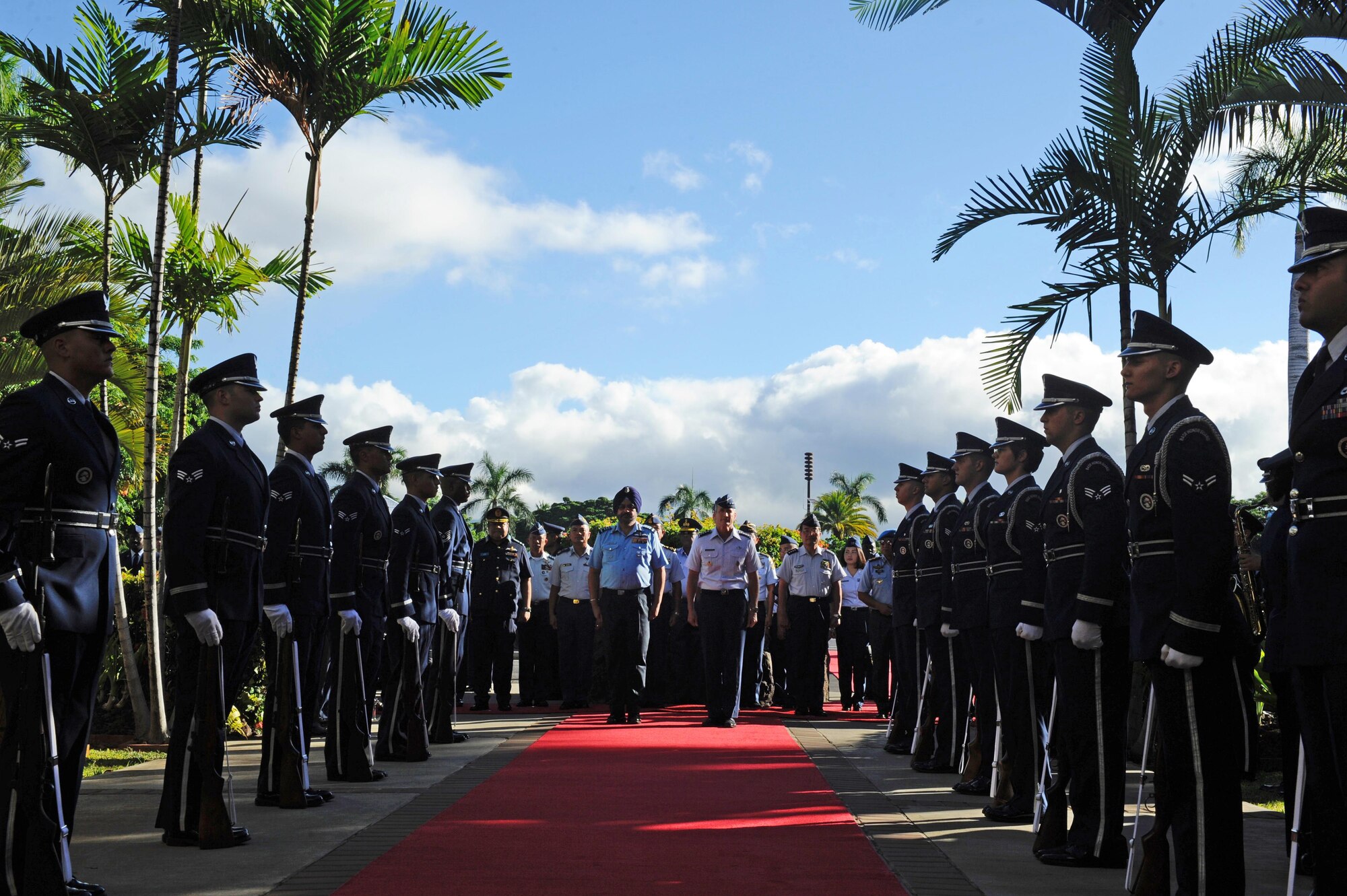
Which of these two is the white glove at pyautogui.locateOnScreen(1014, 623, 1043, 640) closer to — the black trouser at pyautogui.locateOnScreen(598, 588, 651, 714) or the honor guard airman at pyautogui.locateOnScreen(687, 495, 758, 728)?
the honor guard airman at pyautogui.locateOnScreen(687, 495, 758, 728)

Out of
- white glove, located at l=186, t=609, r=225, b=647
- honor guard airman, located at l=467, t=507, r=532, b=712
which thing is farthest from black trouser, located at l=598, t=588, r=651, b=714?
white glove, located at l=186, t=609, r=225, b=647

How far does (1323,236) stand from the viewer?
13.3 feet

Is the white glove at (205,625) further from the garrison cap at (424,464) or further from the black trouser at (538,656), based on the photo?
the black trouser at (538,656)

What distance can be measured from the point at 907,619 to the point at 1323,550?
6.51 meters

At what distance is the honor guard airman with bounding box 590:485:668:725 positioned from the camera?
40.2 feet

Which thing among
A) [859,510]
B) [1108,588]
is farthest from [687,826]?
[859,510]

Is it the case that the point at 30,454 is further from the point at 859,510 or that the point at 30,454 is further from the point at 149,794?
the point at 859,510

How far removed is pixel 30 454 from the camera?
468cm

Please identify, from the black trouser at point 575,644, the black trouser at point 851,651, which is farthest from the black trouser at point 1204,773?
the black trouser at point 575,644

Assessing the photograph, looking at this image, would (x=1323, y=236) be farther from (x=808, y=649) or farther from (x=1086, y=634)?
(x=808, y=649)

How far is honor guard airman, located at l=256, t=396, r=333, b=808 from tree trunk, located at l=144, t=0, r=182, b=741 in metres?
3.33

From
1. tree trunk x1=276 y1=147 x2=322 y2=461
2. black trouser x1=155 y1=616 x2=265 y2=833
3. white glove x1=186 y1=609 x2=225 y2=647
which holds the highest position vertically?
tree trunk x1=276 y1=147 x2=322 y2=461

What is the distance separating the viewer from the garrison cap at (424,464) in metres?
9.50

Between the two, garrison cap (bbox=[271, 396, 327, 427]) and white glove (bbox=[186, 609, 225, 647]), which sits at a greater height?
garrison cap (bbox=[271, 396, 327, 427])
